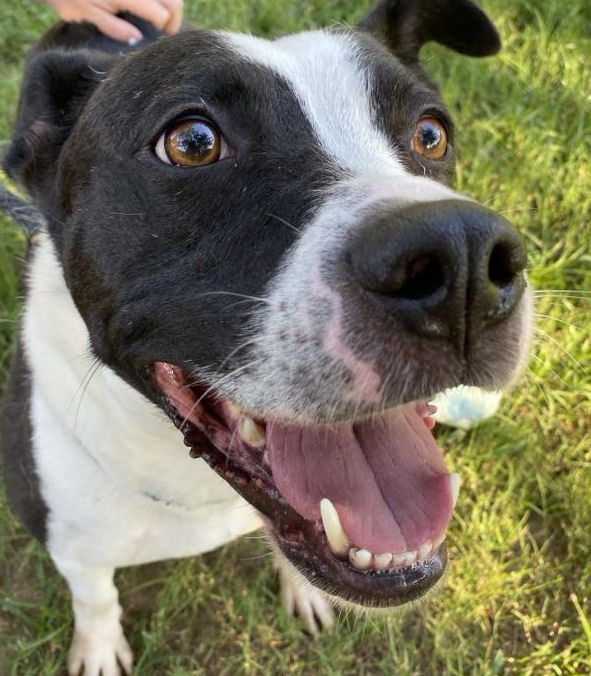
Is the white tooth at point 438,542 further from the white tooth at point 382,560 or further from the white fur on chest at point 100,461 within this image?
the white fur on chest at point 100,461

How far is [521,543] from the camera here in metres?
3.70

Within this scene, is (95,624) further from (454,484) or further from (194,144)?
(194,144)

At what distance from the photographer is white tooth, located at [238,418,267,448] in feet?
6.79

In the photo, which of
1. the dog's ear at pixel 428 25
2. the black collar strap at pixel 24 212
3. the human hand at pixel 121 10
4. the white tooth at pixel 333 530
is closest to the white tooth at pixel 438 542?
the white tooth at pixel 333 530

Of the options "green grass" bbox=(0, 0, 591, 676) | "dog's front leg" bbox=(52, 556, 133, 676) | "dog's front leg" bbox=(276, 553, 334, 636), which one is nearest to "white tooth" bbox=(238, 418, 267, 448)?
"dog's front leg" bbox=(52, 556, 133, 676)

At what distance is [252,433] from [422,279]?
771mm

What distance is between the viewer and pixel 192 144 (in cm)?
200

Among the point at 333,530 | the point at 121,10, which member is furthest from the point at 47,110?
the point at 333,530

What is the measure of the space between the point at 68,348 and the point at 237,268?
85 centimetres

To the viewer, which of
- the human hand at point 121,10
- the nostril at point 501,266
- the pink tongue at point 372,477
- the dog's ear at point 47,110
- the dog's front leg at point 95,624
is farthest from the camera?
the human hand at point 121,10

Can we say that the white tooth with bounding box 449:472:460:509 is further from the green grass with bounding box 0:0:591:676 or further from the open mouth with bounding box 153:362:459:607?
the green grass with bounding box 0:0:591:676

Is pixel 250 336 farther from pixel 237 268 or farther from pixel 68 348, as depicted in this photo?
pixel 68 348

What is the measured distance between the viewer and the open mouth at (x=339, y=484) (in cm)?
194

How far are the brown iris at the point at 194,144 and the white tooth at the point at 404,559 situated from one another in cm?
113
